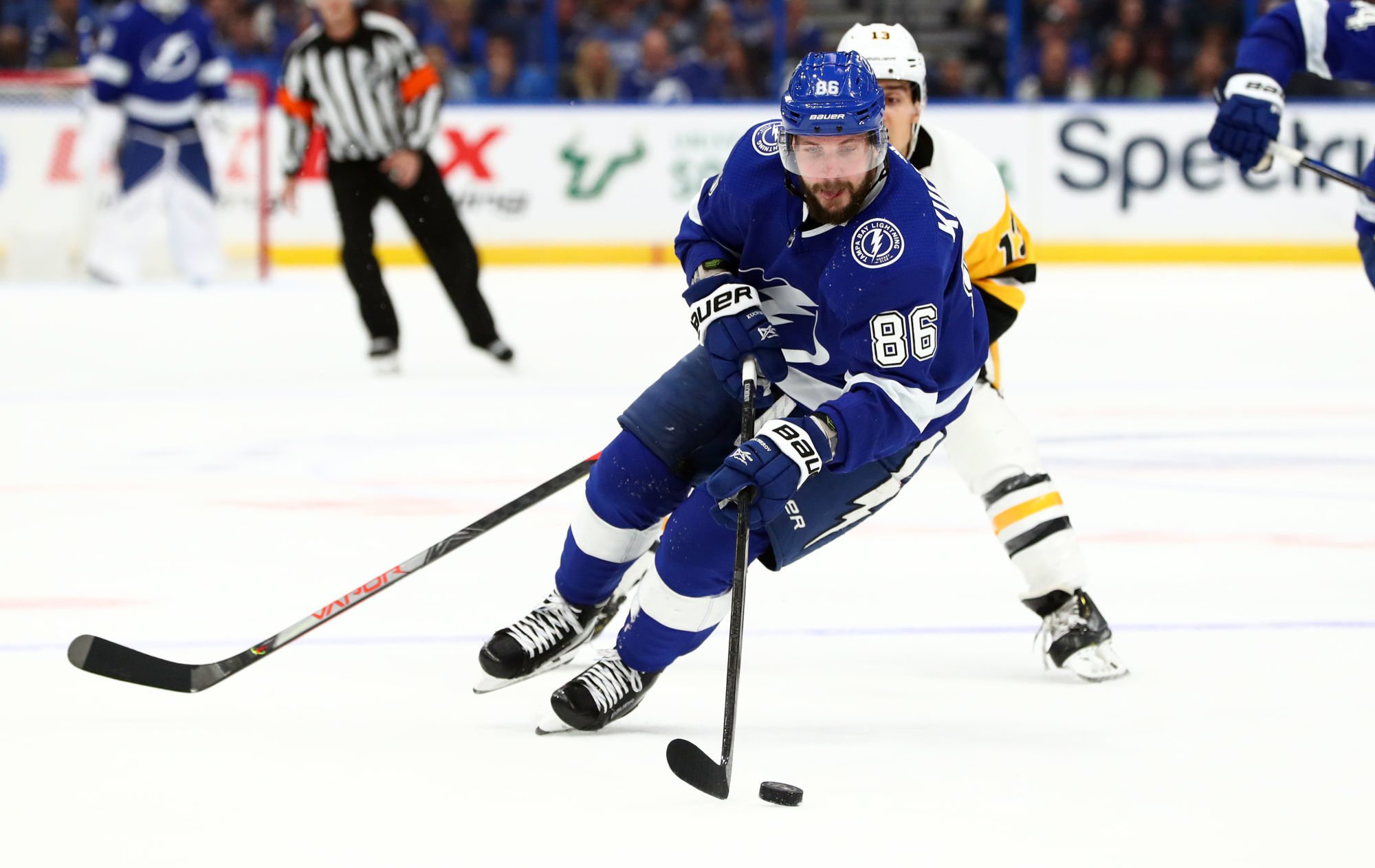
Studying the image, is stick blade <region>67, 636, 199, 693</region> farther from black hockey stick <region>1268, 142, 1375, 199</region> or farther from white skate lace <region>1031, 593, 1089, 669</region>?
black hockey stick <region>1268, 142, 1375, 199</region>

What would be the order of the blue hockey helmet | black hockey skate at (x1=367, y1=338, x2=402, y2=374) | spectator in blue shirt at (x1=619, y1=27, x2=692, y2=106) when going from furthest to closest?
1. spectator in blue shirt at (x1=619, y1=27, x2=692, y2=106)
2. black hockey skate at (x1=367, y1=338, x2=402, y2=374)
3. the blue hockey helmet

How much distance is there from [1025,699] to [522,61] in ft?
29.4

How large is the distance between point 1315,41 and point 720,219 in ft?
7.46

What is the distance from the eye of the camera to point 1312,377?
20.9 ft

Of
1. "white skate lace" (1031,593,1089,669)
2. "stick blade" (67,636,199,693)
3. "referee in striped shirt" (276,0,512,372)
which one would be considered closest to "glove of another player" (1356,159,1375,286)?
"white skate lace" (1031,593,1089,669)

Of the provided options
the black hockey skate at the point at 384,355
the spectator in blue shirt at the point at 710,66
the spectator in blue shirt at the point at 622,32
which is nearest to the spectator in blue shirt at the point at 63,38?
the spectator in blue shirt at the point at 622,32

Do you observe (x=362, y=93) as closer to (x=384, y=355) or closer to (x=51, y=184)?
(x=384, y=355)

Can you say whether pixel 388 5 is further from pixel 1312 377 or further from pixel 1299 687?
pixel 1299 687

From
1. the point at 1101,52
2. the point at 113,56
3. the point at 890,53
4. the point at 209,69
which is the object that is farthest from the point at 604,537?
the point at 1101,52

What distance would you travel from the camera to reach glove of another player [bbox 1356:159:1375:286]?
432cm

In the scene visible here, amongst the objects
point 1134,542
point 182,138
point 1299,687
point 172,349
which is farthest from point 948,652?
point 182,138

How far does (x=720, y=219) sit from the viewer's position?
266 centimetres

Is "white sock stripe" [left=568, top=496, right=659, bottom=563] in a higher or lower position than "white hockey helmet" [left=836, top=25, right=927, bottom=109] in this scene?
lower

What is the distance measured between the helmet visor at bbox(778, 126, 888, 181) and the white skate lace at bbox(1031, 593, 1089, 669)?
78 cm
